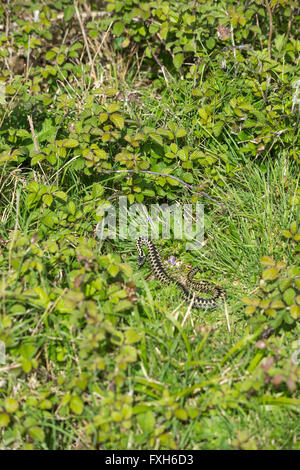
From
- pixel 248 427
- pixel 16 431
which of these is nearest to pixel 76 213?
pixel 16 431

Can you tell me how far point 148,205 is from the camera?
582 centimetres

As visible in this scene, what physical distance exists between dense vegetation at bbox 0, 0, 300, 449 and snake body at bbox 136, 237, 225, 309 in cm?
9

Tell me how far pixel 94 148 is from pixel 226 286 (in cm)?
190

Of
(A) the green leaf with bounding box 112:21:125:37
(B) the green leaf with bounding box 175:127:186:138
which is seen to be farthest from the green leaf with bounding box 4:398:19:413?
(A) the green leaf with bounding box 112:21:125:37

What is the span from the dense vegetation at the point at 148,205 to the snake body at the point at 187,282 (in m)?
0.09

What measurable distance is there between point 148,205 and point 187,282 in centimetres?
107

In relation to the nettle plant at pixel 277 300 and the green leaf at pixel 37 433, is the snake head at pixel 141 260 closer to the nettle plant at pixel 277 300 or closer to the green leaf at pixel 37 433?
the nettle plant at pixel 277 300

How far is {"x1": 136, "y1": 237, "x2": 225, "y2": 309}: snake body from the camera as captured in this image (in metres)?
4.86

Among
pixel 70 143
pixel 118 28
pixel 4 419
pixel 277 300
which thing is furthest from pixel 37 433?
pixel 118 28

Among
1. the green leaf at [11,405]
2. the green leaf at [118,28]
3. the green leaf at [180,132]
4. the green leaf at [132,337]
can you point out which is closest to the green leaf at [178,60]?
the green leaf at [118,28]

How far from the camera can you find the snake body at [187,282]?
4863mm

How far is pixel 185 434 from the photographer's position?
3.78 metres
